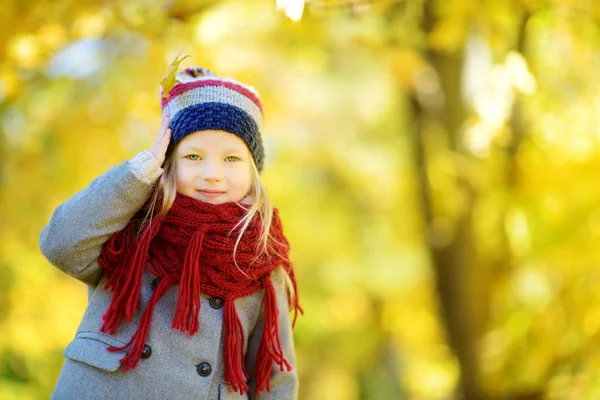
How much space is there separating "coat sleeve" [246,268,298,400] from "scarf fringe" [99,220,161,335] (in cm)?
39

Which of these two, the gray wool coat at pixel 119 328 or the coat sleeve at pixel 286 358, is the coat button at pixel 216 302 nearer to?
the gray wool coat at pixel 119 328

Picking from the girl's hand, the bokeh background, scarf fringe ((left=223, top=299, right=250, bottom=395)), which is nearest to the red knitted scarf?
scarf fringe ((left=223, top=299, right=250, bottom=395))

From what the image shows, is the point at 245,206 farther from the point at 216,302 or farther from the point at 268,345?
the point at 268,345

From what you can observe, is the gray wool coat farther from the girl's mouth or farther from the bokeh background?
the bokeh background

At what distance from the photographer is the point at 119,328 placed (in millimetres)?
1872

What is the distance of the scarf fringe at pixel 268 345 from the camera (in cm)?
198

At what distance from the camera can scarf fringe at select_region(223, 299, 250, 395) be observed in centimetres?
190

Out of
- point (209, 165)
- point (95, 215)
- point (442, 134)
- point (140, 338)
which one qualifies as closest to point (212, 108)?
point (209, 165)

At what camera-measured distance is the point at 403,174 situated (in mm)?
6270

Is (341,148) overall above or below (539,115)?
above

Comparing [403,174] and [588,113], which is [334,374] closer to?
[403,174]

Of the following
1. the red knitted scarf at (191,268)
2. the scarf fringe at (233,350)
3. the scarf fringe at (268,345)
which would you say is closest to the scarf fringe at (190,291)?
the red knitted scarf at (191,268)

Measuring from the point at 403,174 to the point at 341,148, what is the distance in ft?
3.10

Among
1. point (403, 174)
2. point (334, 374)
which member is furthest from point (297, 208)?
point (334, 374)
